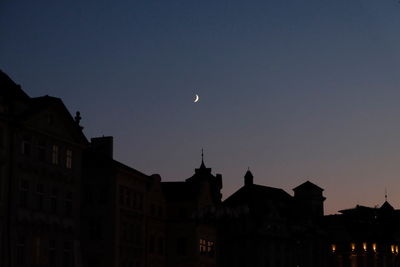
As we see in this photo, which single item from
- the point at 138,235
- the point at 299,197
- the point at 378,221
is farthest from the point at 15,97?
the point at 378,221

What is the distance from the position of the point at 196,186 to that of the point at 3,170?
34.4 meters

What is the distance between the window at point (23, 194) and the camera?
58031 millimetres

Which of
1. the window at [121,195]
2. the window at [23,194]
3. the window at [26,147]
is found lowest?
the window at [23,194]

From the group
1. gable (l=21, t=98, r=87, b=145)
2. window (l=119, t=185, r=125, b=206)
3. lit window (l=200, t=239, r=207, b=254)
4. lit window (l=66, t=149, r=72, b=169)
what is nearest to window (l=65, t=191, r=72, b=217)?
lit window (l=66, t=149, r=72, b=169)

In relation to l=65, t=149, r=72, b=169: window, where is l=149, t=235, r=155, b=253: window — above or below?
below

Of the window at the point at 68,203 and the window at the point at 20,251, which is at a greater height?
the window at the point at 68,203

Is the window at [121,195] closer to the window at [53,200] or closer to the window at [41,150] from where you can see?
the window at [53,200]

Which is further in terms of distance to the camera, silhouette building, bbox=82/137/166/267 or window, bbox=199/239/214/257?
window, bbox=199/239/214/257

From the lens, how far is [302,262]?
125m

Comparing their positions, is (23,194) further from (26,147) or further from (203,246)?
(203,246)

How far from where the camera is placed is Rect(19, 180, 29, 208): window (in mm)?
58031

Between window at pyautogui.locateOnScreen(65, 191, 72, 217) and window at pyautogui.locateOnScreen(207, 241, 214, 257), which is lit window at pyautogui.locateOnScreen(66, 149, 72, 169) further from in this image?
window at pyautogui.locateOnScreen(207, 241, 214, 257)

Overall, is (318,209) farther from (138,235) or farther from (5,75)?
(5,75)

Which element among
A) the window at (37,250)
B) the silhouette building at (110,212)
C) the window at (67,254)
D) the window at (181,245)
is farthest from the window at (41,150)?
the window at (181,245)
